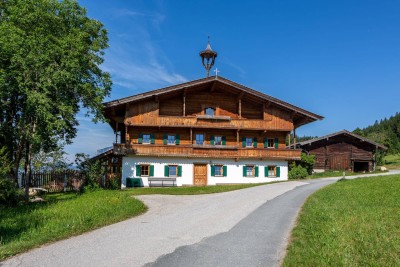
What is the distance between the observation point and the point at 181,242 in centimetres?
890

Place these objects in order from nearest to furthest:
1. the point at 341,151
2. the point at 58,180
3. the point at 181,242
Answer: the point at 181,242, the point at 58,180, the point at 341,151

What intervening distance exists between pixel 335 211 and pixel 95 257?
8.56m

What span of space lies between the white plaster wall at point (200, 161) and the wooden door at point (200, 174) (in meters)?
0.36

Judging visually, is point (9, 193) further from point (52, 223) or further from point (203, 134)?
point (203, 134)

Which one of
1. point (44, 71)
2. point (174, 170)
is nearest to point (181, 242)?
point (44, 71)

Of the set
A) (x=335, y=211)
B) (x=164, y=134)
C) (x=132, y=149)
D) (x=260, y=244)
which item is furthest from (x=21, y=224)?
(x=164, y=134)

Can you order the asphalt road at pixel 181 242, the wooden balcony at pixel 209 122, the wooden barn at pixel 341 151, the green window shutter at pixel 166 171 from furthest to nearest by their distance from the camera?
1. the wooden barn at pixel 341 151
2. the wooden balcony at pixel 209 122
3. the green window shutter at pixel 166 171
4. the asphalt road at pixel 181 242

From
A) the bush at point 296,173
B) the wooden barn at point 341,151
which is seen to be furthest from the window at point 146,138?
the wooden barn at point 341,151

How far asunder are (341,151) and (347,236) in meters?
39.5

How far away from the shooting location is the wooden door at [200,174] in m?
32.3

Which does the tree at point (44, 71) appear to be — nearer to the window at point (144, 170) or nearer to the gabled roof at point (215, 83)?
the gabled roof at point (215, 83)

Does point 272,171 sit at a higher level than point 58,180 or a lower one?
higher

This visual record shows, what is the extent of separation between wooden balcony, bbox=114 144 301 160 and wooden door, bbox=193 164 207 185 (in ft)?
3.99

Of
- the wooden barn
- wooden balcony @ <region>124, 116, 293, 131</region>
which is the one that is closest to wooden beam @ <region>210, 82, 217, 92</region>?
wooden balcony @ <region>124, 116, 293, 131</region>
